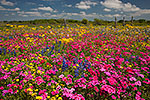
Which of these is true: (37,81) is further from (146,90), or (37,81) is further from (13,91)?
(146,90)

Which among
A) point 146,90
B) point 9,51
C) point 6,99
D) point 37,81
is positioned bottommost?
point 146,90

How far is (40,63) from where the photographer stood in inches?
175

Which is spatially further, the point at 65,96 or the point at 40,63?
the point at 40,63

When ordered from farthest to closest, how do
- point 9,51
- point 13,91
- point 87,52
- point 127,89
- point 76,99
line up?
point 87,52, point 9,51, point 127,89, point 13,91, point 76,99

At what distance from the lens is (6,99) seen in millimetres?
2850

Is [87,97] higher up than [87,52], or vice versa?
[87,52]

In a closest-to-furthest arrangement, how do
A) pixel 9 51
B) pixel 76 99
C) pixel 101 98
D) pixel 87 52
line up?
1. pixel 76 99
2. pixel 101 98
3. pixel 9 51
4. pixel 87 52

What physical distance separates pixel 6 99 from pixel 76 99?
1.79m

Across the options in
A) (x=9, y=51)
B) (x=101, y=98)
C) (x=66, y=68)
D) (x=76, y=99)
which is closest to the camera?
(x=76, y=99)

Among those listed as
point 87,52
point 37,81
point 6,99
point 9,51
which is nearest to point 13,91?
point 6,99

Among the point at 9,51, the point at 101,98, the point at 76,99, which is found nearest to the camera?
the point at 76,99

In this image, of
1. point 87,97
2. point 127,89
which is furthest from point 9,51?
point 127,89

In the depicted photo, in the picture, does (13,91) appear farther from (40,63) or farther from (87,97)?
(87,97)

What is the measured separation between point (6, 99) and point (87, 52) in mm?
4204
